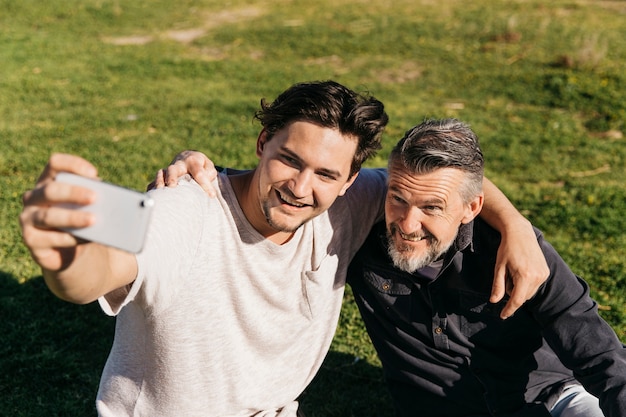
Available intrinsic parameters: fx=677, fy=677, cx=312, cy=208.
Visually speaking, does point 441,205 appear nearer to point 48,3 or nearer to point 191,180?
point 191,180

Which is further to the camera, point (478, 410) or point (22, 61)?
point (22, 61)

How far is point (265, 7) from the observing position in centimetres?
1730

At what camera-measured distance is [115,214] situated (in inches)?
70.8

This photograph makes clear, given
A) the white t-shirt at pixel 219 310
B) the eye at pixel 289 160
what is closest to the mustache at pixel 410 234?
the white t-shirt at pixel 219 310

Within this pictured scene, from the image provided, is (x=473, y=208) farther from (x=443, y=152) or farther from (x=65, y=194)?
(x=65, y=194)

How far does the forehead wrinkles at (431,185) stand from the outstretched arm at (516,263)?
31 cm

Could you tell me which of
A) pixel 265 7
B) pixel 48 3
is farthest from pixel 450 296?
pixel 48 3

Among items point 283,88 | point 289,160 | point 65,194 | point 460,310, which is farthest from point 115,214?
point 283,88

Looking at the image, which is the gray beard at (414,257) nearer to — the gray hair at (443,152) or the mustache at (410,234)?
the mustache at (410,234)

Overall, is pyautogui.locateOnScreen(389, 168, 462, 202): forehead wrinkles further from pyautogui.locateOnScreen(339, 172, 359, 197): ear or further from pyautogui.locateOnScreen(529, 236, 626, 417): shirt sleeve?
pyautogui.locateOnScreen(529, 236, 626, 417): shirt sleeve

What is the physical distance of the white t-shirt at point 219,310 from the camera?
2.71m

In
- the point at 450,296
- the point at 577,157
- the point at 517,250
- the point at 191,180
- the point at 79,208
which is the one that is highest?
the point at 79,208

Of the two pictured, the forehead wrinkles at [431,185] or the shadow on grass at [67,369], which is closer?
the forehead wrinkles at [431,185]

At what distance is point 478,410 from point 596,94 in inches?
332
